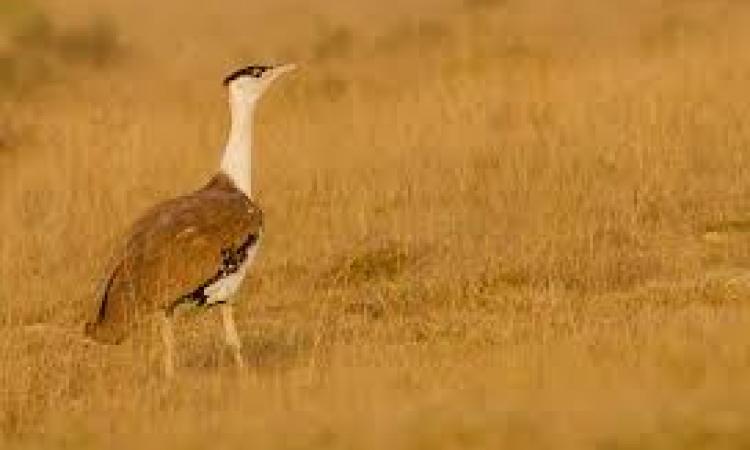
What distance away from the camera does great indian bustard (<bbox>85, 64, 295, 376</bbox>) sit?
977 centimetres

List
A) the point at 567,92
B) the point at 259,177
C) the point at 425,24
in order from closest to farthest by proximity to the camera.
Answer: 1. the point at 259,177
2. the point at 567,92
3. the point at 425,24

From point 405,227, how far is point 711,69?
16.1ft

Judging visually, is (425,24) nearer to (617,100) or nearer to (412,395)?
(617,100)

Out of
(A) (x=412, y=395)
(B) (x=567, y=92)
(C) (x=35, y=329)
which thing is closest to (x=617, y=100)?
(B) (x=567, y=92)

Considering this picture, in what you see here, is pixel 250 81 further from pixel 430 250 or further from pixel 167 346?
pixel 430 250

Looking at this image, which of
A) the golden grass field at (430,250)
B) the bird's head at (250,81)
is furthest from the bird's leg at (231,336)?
the bird's head at (250,81)

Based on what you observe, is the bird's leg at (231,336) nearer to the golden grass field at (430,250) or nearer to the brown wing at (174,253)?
the golden grass field at (430,250)

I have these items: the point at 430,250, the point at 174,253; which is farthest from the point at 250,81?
the point at 430,250

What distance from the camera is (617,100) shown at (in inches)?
701

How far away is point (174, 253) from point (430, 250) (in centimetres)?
442

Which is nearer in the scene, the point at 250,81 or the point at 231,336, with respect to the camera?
the point at 231,336

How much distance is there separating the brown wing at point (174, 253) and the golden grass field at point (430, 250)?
1.44 feet

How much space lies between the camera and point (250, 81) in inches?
421

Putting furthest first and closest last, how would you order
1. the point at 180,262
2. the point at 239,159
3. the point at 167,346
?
the point at 239,159, the point at 167,346, the point at 180,262
